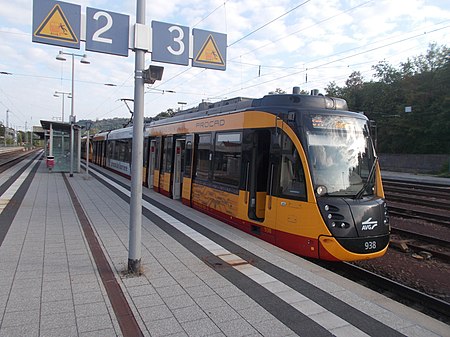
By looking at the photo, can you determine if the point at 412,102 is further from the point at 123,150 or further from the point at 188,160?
the point at 188,160

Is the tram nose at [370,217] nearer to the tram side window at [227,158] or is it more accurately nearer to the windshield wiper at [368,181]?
the windshield wiper at [368,181]

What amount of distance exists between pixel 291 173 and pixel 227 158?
2.34 metres

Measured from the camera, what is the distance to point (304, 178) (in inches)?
245

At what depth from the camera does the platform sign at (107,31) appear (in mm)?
4730

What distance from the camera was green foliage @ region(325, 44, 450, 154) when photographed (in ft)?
118

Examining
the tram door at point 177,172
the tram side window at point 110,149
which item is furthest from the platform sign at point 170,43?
the tram side window at point 110,149

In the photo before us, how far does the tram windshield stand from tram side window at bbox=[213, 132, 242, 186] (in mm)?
1983

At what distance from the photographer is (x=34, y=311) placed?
376 cm

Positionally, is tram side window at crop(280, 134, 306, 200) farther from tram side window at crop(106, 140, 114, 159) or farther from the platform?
tram side window at crop(106, 140, 114, 159)

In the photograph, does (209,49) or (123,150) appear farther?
(123,150)

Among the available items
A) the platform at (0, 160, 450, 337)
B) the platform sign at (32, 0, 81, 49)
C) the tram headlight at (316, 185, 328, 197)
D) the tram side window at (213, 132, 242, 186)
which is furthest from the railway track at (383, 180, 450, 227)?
the platform sign at (32, 0, 81, 49)

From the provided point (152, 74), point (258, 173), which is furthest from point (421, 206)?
point (152, 74)

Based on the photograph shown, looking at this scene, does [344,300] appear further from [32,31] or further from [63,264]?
[32,31]

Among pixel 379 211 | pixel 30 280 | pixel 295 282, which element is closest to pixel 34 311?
pixel 30 280
